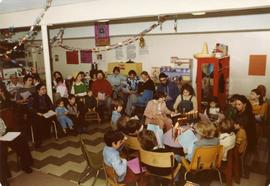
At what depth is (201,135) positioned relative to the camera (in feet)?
12.3

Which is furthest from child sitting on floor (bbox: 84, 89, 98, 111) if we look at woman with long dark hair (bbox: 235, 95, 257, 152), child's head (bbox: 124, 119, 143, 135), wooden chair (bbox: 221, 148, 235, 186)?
wooden chair (bbox: 221, 148, 235, 186)

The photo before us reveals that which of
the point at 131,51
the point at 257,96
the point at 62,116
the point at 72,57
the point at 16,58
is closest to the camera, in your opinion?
the point at 257,96

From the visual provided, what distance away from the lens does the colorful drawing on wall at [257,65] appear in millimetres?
6975

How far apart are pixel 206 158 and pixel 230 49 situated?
461 cm

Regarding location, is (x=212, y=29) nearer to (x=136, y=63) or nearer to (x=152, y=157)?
(x=136, y=63)

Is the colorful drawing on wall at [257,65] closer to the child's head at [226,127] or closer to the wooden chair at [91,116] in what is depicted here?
the child's head at [226,127]

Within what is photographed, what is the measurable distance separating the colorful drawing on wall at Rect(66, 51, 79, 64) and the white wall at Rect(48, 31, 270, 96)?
64.0 inches

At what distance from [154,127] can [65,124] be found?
270cm

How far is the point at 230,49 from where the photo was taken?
7.37 m

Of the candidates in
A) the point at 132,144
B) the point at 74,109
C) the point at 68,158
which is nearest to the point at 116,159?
the point at 132,144

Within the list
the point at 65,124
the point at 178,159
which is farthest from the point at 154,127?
the point at 65,124

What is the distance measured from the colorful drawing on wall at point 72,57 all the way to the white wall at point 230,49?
1.63 meters

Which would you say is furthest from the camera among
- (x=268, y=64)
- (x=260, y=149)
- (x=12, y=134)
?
(x=268, y=64)

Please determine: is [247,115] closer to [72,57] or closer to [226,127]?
[226,127]
